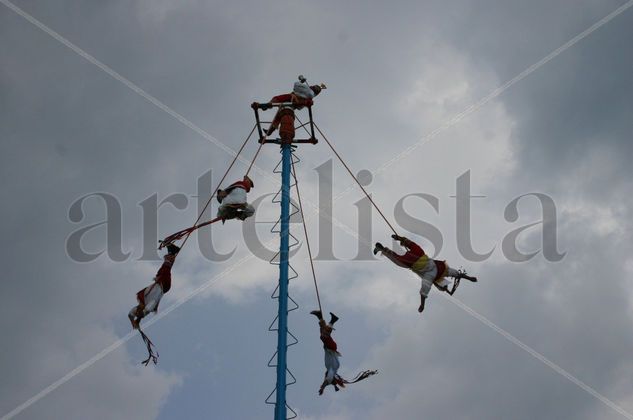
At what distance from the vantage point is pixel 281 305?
1249 centimetres

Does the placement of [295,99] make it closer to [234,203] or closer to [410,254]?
[234,203]

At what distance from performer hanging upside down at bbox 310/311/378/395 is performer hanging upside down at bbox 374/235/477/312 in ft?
7.19

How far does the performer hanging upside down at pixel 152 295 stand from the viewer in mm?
13547

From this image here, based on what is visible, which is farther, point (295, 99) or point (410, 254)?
point (295, 99)

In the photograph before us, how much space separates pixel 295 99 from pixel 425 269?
19.5 ft

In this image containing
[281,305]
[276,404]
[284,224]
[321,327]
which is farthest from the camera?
[321,327]

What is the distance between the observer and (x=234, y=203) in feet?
45.8

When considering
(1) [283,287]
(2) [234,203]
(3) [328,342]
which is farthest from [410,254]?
(2) [234,203]

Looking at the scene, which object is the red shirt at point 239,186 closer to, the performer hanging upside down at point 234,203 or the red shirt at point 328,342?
the performer hanging upside down at point 234,203

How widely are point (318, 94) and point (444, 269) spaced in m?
6.22

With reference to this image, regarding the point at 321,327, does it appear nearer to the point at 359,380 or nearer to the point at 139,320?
the point at 359,380

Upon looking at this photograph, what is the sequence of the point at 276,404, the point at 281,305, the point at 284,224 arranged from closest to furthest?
the point at 276,404 → the point at 281,305 → the point at 284,224

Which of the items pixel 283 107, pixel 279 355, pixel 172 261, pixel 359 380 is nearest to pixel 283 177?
pixel 283 107

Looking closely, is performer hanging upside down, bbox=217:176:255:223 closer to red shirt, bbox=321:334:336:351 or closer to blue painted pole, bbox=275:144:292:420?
blue painted pole, bbox=275:144:292:420
